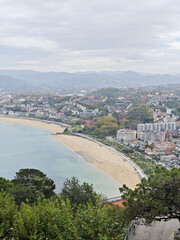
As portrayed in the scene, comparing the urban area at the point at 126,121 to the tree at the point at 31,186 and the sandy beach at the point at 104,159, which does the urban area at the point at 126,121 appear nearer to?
the sandy beach at the point at 104,159

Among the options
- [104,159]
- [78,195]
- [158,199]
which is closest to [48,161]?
[104,159]

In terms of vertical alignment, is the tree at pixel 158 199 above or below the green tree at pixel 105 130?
above

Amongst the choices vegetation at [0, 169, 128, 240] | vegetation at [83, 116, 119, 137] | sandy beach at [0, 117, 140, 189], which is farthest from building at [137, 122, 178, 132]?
vegetation at [0, 169, 128, 240]

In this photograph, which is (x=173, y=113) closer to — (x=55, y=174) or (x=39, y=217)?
(x=55, y=174)

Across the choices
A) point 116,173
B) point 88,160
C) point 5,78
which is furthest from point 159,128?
point 5,78

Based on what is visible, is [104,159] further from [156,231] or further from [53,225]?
[53,225]

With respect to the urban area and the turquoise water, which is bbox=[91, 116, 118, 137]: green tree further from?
the turquoise water

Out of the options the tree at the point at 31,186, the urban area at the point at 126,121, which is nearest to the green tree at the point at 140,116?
the urban area at the point at 126,121
